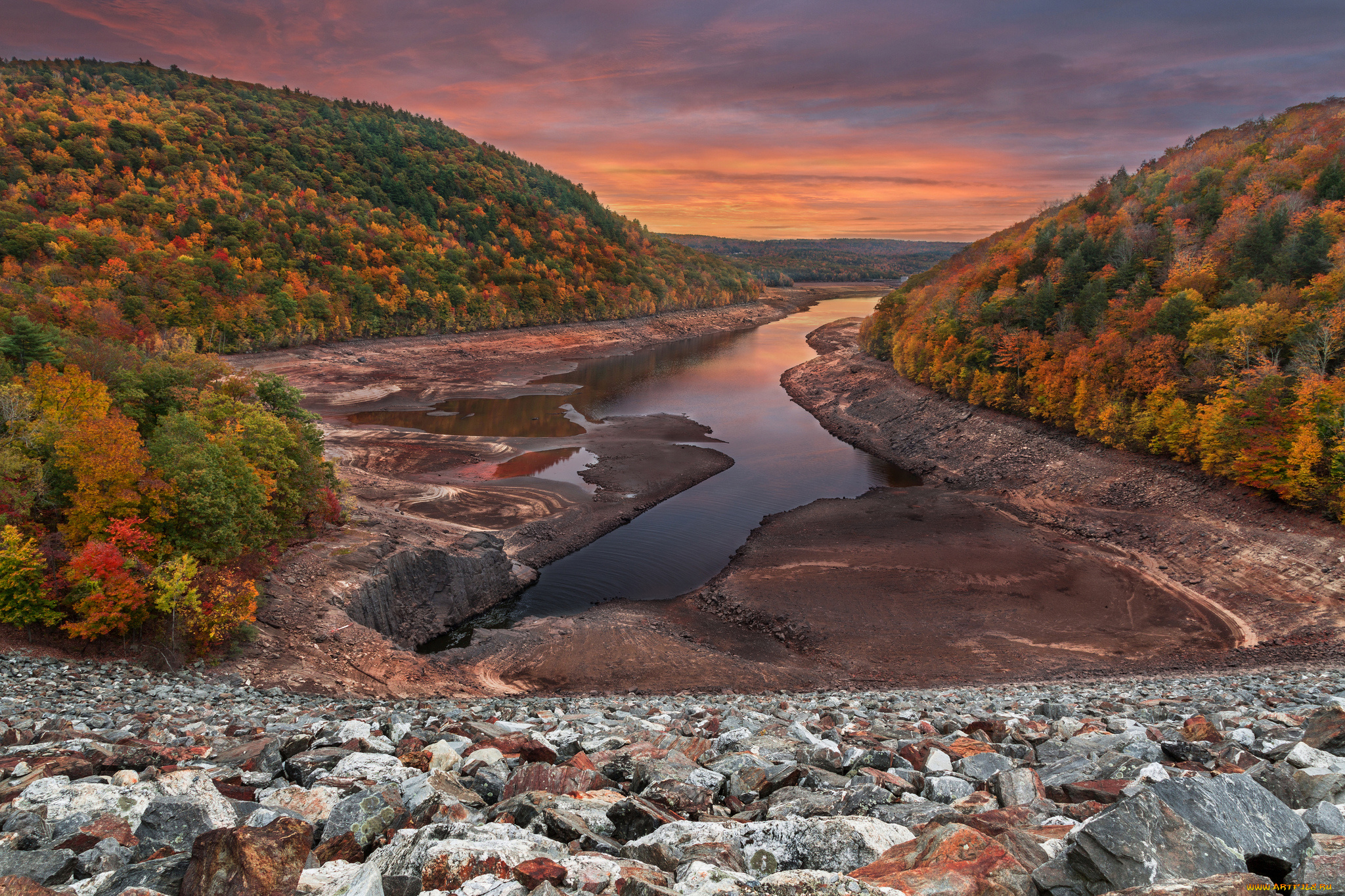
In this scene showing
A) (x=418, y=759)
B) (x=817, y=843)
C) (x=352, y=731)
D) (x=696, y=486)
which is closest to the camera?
(x=817, y=843)

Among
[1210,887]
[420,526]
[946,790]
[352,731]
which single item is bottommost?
[420,526]

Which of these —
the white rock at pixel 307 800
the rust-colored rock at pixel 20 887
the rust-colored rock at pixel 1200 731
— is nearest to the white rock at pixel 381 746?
the white rock at pixel 307 800

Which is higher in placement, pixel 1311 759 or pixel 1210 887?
pixel 1210 887

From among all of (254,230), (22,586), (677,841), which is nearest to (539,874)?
(677,841)

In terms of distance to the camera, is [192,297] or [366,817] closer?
[366,817]

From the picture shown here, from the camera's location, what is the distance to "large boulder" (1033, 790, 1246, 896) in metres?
5.55

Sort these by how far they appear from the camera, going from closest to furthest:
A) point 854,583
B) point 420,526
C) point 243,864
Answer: point 243,864
point 854,583
point 420,526

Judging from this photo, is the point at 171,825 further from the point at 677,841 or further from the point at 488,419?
the point at 488,419

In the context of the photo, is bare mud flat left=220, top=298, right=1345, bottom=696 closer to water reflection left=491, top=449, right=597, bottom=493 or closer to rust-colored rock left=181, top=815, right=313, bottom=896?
water reflection left=491, top=449, right=597, bottom=493

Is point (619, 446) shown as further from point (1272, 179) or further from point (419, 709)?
point (1272, 179)

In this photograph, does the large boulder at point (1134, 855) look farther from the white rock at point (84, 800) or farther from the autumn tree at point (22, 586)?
the autumn tree at point (22, 586)

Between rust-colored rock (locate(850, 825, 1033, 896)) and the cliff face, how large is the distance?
26838 millimetres

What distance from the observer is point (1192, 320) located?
47875mm

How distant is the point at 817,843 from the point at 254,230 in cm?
13839
